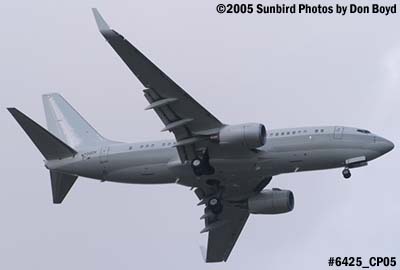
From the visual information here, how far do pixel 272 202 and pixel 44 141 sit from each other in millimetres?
14864

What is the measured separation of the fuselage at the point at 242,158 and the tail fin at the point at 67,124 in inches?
116

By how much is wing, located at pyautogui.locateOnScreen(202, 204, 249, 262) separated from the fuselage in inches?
266

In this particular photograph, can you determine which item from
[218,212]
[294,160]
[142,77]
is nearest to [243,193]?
[218,212]

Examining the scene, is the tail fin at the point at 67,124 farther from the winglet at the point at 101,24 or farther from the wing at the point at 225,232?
the winglet at the point at 101,24

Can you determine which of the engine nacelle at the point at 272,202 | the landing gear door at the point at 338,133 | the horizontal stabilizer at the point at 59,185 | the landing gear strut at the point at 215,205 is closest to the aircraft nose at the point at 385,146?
the landing gear door at the point at 338,133

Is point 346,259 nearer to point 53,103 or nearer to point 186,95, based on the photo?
point 186,95

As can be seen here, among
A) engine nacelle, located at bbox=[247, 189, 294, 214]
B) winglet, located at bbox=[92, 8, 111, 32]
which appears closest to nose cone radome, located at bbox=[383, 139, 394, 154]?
engine nacelle, located at bbox=[247, 189, 294, 214]

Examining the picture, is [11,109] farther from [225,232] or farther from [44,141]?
[225,232]

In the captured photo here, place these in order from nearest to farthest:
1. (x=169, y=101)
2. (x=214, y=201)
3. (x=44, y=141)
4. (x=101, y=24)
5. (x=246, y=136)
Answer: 1. (x=101, y=24)
2. (x=246, y=136)
3. (x=169, y=101)
4. (x=44, y=141)
5. (x=214, y=201)

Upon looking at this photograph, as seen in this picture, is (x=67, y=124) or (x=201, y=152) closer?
(x=201, y=152)

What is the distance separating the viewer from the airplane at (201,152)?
2756 inches

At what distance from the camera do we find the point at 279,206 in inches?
3041

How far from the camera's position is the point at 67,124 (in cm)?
8175

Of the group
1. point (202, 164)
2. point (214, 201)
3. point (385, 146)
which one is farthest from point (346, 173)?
point (214, 201)
